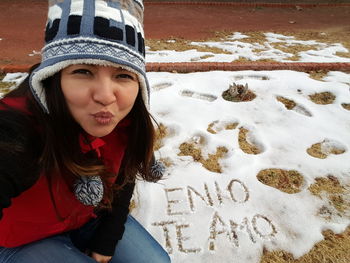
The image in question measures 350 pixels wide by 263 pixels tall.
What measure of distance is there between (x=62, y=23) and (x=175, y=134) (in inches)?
70.5

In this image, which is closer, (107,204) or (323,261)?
(107,204)

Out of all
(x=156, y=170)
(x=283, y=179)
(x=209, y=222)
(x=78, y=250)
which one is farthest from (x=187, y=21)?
→ (x=78, y=250)

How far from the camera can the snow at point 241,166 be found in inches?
76.1

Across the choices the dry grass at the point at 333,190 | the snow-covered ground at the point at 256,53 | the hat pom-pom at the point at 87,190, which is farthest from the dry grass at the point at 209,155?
the snow-covered ground at the point at 256,53

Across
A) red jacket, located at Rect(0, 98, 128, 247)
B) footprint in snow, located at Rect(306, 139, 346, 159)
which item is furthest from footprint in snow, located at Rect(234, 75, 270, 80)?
red jacket, located at Rect(0, 98, 128, 247)

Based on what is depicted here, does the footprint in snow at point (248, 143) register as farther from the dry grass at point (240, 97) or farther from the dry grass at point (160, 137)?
the dry grass at point (160, 137)

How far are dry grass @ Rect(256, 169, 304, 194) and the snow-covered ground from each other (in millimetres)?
2388

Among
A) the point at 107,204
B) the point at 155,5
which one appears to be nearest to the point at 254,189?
the point at 107,204

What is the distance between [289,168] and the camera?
7.98 ft

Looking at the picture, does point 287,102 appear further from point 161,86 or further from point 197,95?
point 161,86

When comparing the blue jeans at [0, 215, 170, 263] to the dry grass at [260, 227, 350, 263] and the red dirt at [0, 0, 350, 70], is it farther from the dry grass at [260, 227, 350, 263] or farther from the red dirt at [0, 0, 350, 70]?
the red dirt at [0, 0, 350, 70]

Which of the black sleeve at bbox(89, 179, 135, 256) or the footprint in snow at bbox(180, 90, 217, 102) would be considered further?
the footprint in snow at bbox(180, 90, 217, 102)

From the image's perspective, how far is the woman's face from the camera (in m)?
1.07

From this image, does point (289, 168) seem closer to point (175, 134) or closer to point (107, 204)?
point (175, 134)
